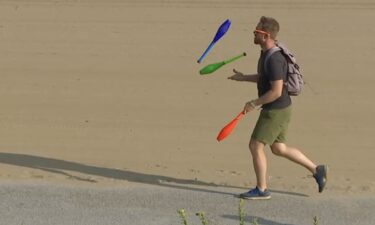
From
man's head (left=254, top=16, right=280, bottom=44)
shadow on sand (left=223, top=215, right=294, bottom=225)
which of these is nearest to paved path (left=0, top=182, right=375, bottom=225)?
shadow on sand (left=223, top=215, right=294, bottom=225)

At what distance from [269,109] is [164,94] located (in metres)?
4.20

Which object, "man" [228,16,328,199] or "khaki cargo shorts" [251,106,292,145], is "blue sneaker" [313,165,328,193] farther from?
"khaki cargo shorts" [251,106,292,145]

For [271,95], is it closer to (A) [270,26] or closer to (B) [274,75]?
(B) [274,75]

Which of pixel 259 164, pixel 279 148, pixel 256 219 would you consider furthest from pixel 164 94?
pixel 256 219

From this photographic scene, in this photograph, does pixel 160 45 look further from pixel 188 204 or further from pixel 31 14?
pixel 188 204

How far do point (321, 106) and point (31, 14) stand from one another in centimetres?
757

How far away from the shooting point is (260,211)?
7.27 meters

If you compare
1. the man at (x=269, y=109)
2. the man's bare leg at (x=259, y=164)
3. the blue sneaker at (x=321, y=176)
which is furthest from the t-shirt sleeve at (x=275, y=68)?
the blue sneaker at (x=321, y=176)

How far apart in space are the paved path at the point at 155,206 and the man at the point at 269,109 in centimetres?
19

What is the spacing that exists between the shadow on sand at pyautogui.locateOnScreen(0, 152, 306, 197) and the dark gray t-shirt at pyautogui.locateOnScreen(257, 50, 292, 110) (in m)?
0.73

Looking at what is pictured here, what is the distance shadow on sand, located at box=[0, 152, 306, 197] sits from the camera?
8.07 meters

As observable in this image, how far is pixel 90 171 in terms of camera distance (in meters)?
8.47

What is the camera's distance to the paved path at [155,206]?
7062 millimetres

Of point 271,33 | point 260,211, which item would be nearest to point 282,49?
point 271,33
